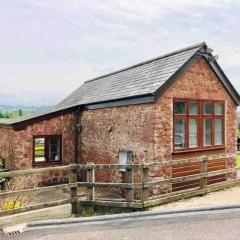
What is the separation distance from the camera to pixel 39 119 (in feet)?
51.4

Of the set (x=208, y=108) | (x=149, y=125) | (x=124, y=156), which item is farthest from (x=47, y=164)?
(x=208, y=108)

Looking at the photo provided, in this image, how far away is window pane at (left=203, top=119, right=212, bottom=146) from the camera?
14453mm

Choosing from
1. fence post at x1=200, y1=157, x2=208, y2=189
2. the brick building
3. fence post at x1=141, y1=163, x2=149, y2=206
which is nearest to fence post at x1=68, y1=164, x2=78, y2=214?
fence post at x1=141, y1=163, x2=149, y2=206

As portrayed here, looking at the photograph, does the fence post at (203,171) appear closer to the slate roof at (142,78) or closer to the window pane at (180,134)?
the window pane at (180,134)

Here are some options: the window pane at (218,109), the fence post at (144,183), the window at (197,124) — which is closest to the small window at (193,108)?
the window at (197,124)

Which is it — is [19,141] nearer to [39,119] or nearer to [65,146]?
[39,119]

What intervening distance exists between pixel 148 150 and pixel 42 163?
5.46 meters

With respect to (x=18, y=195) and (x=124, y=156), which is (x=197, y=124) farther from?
(x=18, y=195)

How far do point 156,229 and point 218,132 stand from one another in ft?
29.1

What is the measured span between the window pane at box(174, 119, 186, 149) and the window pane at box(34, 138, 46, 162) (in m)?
6.26

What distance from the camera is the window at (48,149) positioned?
16.1 m

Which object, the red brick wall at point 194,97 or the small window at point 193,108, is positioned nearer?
the red brick wall at point 194,97

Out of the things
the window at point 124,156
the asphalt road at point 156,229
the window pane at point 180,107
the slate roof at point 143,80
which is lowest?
the asphalt road at point 156,229

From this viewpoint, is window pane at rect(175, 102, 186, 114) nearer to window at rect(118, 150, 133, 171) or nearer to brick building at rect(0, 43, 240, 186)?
brick building at rect(0, 43, 240, 186)
